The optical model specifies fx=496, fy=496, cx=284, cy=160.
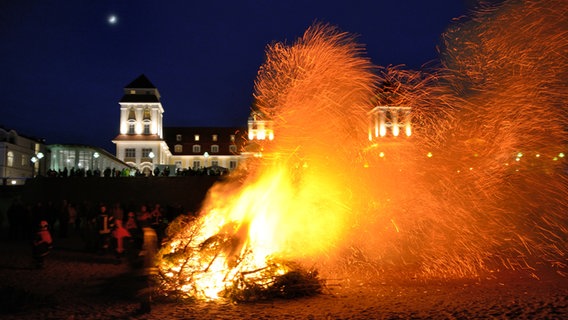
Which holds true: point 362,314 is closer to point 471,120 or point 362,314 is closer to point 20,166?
point 471,120

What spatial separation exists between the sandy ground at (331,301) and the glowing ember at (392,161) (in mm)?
1326

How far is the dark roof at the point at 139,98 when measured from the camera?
76256 mm

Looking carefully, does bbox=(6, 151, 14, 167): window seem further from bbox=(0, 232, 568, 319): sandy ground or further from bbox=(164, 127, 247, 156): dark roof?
bbox=(0, 232, 568, 319): sandy ground

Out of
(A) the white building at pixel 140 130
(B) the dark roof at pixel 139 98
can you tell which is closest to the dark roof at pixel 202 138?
(A) the white building at pixel 140 130

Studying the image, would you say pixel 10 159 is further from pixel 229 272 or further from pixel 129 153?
pixel 229 272

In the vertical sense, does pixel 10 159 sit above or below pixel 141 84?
below

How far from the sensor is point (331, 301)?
30.0 ft

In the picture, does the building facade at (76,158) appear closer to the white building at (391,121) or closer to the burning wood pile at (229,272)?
the white building at (391,121)

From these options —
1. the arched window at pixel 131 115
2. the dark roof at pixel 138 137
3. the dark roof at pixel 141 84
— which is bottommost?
the dark roof at pixel 138 137

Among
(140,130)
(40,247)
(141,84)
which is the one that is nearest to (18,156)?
(140,130)

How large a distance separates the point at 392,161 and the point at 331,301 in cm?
524

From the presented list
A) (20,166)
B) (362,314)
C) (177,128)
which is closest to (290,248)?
(362,314)

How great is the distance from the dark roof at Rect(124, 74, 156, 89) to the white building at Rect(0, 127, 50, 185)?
1679 cm

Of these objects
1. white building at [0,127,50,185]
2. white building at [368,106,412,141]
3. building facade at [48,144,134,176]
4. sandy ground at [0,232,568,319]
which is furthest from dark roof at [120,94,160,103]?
sandy ground at [0,232,568,319]
